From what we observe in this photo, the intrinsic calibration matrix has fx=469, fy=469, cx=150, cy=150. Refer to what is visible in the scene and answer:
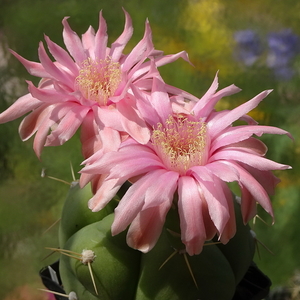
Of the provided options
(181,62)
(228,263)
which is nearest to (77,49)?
(228,263)

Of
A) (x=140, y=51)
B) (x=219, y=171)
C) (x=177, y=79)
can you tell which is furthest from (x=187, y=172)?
(x=177, y=79)

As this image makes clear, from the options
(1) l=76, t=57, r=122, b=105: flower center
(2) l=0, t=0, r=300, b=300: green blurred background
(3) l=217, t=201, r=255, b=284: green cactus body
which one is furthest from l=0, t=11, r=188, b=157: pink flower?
(2) l=0, t=0, r=300, b=300: green blurred background

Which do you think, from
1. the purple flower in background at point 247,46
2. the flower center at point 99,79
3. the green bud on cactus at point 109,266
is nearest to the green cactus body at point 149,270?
the green bud on cactus at point 109,266

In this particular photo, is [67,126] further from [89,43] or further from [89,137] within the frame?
[89,43]

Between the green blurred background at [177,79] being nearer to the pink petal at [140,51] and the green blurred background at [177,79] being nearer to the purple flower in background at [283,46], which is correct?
the purple flower in background at [283,46]

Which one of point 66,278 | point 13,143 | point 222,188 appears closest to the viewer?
point 222,188

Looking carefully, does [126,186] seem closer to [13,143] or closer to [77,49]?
[77,49]

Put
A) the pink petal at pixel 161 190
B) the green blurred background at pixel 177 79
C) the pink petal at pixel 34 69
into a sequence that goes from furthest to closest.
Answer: the green blurred background at pixel 177 79, the pink petal at pixel 34 69, the pink petal at pixel 161 190
